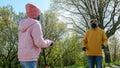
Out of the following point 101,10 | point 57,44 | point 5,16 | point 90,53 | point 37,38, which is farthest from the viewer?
point 57,44

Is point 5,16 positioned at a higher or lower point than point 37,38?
higher

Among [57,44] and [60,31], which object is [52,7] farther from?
[57,44]

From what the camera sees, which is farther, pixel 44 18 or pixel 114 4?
pixel 44 18

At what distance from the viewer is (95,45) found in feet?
31.3

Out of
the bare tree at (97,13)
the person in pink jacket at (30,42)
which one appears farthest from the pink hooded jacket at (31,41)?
the bare tree at (97,13)

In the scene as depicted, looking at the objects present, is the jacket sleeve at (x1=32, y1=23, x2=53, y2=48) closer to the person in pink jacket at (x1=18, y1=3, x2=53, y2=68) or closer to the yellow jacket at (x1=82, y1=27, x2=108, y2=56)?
the person in pink jacket at (x1=18, y1=3, x2=53, y2=68)

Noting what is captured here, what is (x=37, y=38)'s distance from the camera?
5895 mm

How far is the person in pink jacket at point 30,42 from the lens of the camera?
590 centimetres

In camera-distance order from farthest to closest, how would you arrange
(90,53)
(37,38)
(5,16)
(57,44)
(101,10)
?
(57,44) < (5,16) < (101,10) < (90,53) < (37,38)

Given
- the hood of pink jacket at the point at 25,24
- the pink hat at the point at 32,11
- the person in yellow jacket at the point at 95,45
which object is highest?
the pink hat at the point at 32,11

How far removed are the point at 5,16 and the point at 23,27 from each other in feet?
116

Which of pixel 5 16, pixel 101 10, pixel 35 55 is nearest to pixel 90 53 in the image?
pixel 35 55

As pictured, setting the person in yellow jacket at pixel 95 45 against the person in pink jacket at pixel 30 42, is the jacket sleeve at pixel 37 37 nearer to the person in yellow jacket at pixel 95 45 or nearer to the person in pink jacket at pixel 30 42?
the person in pink jacket at pixel 30 42

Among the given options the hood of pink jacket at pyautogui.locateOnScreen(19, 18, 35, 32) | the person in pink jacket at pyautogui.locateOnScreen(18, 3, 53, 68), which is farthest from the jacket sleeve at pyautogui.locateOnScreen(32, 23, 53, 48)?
the hood of pink jacket at pyautogui.locateOnScreen(19, 18, 35, 32)
